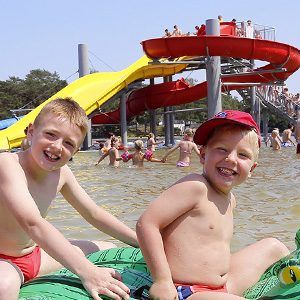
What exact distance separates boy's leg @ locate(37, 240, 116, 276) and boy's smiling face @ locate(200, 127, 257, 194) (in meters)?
0.65

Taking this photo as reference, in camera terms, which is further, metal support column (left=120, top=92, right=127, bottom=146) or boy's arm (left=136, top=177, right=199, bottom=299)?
metal support column (left=120, top=92, right=127, bottom=146)

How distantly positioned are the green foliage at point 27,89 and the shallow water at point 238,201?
126 ft

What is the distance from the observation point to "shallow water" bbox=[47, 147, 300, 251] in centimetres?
451

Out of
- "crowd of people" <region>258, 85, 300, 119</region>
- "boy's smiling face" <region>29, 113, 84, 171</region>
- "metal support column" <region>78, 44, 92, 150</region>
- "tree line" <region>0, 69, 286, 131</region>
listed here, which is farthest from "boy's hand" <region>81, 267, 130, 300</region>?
"tree line" <region>0, 69, 286, 131</region>

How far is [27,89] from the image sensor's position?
5328cm

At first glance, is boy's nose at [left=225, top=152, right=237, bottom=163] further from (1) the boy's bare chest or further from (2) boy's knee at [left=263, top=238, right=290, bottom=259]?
(1) the boy's bare chest

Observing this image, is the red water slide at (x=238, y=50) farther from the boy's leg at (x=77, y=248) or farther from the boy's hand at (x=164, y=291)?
the boy's hand at (x=164, y=291)

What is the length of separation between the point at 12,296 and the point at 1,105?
4919 cm

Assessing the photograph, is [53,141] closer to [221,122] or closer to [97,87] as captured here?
[221,122]

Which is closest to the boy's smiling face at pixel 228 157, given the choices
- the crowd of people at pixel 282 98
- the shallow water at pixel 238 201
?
the shallow water at pixel 238 201

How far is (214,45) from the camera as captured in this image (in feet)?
44.7

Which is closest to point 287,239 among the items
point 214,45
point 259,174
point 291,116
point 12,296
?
point 12,296

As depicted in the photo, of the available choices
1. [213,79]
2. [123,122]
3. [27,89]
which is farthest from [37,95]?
[213,79]

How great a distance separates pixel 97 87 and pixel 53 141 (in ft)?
48.0
